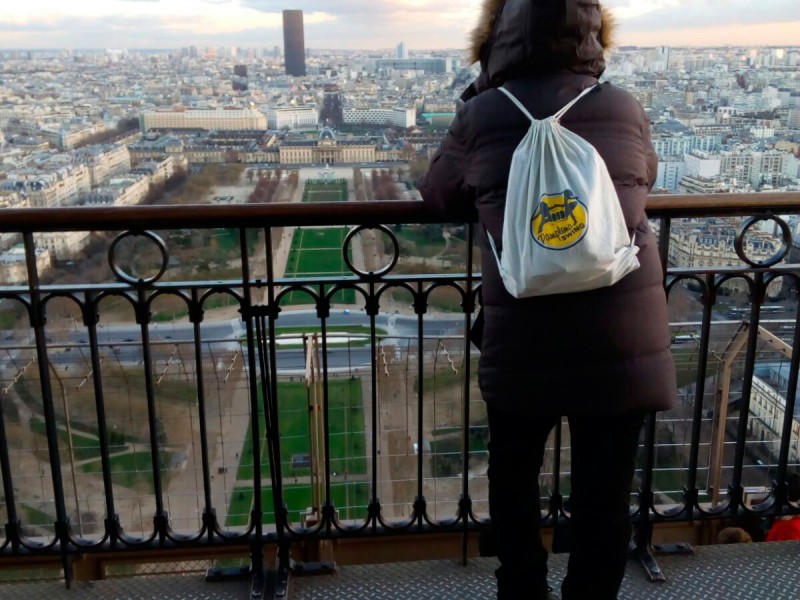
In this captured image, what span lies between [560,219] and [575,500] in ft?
2.23

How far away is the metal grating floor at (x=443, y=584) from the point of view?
207 cm

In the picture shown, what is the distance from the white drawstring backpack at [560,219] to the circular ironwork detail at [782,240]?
2.54 ft

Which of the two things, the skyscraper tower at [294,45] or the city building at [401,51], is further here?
the skyscraper tower at [294,45]

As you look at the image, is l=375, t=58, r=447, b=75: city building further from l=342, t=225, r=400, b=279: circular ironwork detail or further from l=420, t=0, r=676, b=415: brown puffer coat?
l=420, t=0, r=676, b=415: brown puffer coat

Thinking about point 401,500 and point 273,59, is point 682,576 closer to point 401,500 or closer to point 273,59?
point 401,500

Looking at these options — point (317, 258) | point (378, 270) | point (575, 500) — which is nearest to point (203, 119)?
point (317, 258)

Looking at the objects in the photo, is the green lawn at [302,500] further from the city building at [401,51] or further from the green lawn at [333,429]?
the city building at [401,51]

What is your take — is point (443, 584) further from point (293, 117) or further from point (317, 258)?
point (293, 117)

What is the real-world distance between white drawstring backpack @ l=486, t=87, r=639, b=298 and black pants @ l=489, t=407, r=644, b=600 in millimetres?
347

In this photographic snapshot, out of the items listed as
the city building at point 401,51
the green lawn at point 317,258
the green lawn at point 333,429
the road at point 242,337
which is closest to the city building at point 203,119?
the city building at point 401,51

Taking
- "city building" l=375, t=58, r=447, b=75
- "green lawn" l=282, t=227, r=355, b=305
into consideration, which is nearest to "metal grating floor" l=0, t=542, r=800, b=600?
"green lawn" l=282, t=227, r=355, b=305

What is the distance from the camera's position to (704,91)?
520cm

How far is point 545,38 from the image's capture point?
4.56 ft

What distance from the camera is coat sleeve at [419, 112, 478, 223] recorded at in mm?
1519
